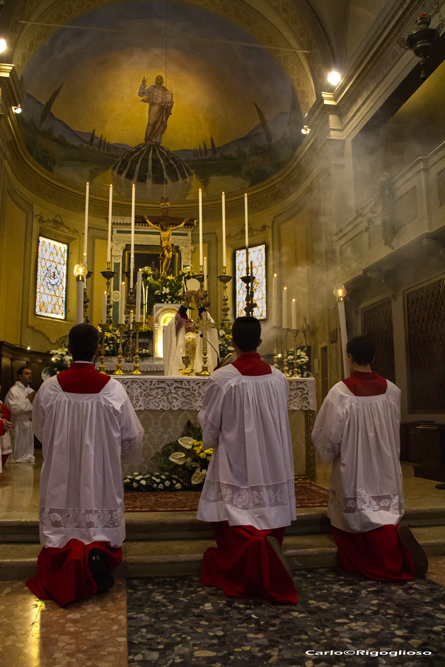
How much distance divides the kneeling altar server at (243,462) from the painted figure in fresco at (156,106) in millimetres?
12470

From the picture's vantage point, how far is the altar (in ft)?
17.4

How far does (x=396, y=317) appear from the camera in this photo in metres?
10.1


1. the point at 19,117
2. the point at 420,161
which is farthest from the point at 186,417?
the point at 19,117

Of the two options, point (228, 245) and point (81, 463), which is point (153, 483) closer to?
point (81, 463)

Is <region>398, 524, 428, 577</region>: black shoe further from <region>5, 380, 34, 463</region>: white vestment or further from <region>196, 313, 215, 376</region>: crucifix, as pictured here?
<region>5, 380, 34, 463</region>: white vestment

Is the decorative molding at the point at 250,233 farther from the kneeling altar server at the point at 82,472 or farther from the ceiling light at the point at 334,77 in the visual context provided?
the kneeling altar server at the point at 82,472

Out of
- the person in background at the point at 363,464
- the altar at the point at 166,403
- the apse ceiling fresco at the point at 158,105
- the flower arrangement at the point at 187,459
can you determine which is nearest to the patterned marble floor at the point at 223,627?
the person in background at the point at 363,464

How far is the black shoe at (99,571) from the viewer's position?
10.3 feet

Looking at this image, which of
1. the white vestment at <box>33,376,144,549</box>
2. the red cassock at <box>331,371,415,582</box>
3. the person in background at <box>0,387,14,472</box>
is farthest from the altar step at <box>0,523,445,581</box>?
the person in background at <box>0,387,14,472</box>

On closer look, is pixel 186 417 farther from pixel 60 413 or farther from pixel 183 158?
pixel 183 158

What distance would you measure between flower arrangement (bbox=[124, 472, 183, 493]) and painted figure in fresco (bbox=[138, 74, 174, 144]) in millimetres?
11772

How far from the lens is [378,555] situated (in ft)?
11.4

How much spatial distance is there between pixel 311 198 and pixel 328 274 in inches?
86.8

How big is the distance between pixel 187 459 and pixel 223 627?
2.51 metres
